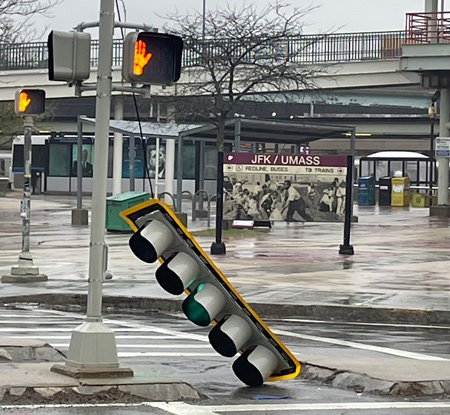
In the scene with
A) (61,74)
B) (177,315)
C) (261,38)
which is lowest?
(177,315)

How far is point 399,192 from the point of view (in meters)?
58.2

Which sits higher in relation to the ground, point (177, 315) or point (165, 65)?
point (165, 65)

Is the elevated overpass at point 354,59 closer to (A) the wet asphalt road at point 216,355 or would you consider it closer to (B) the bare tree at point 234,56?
(B) the bare tree at point 234,56

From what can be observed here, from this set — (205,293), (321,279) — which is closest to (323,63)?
(321,279)

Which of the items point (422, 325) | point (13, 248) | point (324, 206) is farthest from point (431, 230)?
point (422, 325)

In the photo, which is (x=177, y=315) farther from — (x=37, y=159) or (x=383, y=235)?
(x=37, y=159)

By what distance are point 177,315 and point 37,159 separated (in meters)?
50.9

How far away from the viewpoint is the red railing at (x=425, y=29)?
44094 millimetres

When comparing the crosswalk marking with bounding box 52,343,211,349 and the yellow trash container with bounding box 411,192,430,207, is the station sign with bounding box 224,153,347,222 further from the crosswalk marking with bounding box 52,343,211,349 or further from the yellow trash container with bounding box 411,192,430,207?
the yellow trash container with bounding box 411,192,430,207

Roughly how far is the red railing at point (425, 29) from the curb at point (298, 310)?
1077 inches

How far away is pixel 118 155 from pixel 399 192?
46.6ft

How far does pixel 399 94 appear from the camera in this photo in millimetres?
86875

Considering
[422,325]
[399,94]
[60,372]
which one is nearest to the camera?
[60,372]

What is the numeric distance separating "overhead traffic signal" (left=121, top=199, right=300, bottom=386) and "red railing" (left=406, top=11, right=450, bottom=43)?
3475 cm
